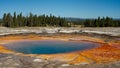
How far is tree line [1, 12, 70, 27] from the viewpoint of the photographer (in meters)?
72.7

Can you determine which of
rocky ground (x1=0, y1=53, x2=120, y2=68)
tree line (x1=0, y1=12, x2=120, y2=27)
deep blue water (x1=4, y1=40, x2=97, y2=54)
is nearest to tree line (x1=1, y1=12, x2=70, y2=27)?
tree line (x1=0, y1=12, x2=120, y2=27)

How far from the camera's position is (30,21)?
76.8 metres

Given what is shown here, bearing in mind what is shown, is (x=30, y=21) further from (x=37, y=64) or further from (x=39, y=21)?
(x=37, y=64)

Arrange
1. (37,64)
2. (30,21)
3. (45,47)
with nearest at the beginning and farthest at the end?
1. (37,64)
2. (45,47)
3. (30,21)

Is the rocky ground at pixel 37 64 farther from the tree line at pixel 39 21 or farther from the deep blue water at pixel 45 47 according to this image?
the tree line at pixel 39 21

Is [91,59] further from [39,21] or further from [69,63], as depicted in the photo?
[39,21]

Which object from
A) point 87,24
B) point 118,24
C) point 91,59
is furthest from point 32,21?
Result: point 91,59

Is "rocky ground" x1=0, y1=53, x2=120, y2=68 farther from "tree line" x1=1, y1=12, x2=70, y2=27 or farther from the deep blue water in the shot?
"tree line" x1=1, y1=12, x2=70, y2=27

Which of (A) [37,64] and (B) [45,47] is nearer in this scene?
(A) [37,64]

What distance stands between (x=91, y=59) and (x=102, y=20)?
197 feet

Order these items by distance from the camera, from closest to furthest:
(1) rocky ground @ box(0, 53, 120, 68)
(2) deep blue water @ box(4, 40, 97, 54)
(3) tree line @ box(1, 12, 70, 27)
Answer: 1. (1) rocky ground @ box(0, 53, 120, 68)
2. (2) deep blue water @ box(4, 40, 97, 54)
3. (3) tree line @ box(1, 12, 70, 27)

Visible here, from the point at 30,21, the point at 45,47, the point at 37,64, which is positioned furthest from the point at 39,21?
the point at 37,64

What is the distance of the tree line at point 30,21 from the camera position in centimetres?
7271

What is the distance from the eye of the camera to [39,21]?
78.4 metres
